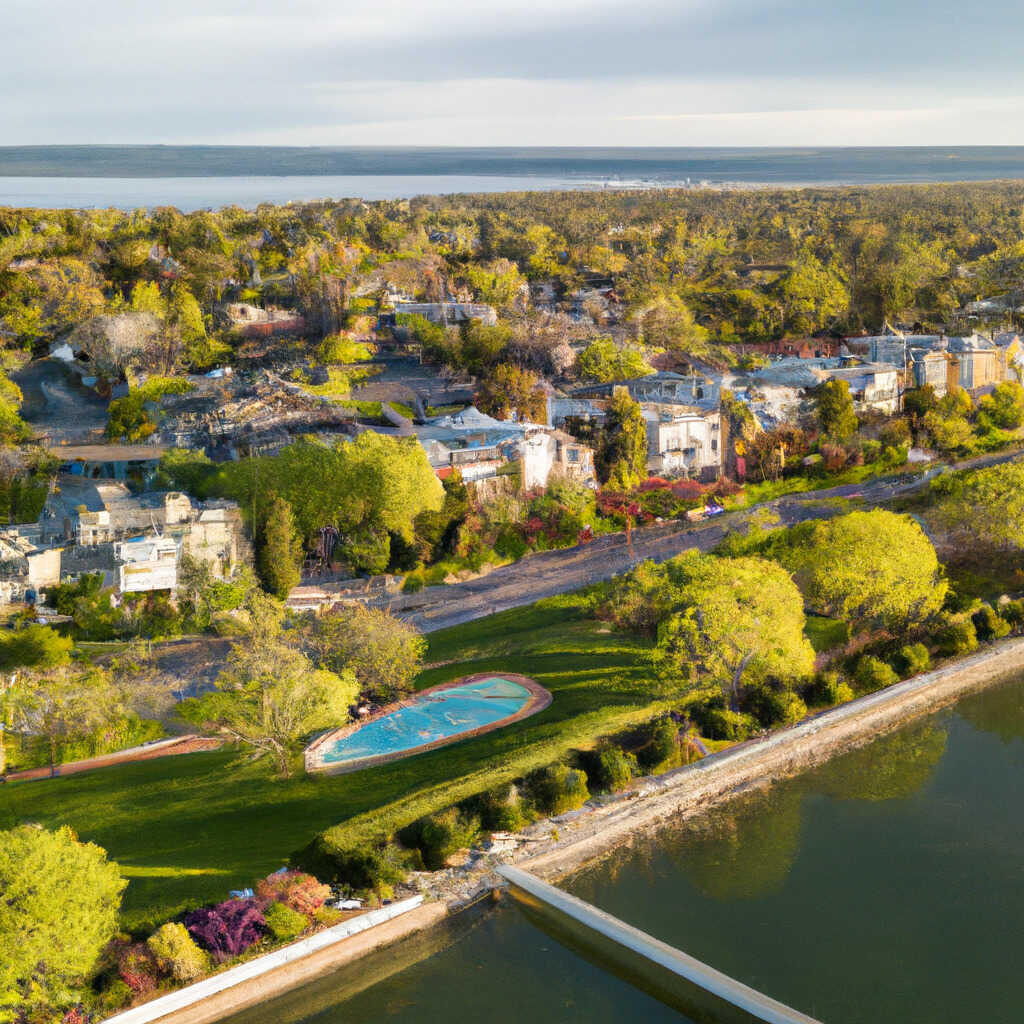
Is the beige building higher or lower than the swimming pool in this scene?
higher

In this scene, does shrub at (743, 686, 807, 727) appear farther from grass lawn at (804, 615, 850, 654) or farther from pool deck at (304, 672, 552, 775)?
pool deck at (304, 672, 552, 775)

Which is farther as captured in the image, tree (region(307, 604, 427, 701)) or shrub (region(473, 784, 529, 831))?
tree (region(307, 604, 427, 701))

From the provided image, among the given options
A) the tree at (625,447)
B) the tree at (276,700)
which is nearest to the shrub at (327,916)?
the tree at (276,700)

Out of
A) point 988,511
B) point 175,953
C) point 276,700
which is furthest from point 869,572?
point 175,953

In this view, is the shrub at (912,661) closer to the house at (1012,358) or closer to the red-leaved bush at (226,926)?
the red-leaved bush at (226,926)

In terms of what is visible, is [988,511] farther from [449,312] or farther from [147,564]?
[449,312]

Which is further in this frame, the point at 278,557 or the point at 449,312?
the point at 449,312

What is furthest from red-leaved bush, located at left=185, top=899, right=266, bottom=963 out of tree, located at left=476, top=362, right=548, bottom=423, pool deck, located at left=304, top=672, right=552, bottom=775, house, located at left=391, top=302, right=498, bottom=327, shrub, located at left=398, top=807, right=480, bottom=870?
house, located at left=391, top=302, right=498, bottom=327

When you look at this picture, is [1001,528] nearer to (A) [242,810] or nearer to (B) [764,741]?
(B) [764,741]
